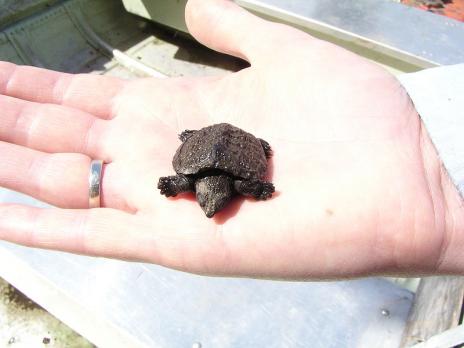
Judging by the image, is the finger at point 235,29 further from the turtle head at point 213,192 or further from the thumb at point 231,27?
the turtle head at point 213,192

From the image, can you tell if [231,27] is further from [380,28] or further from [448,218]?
[448,218]

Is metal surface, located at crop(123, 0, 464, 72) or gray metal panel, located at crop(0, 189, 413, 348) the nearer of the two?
gray metal panel, located at crop(0, 189, 413, 348)

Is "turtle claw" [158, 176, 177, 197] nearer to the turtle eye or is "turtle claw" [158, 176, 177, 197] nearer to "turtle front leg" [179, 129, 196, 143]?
the turtle eye

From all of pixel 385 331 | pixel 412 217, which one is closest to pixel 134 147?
pixel 412 217

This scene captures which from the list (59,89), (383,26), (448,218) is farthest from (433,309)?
(59,89)

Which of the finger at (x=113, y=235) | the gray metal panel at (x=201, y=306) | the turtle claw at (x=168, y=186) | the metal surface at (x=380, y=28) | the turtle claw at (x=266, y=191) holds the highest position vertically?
the metal surface at (x=380, y=28)

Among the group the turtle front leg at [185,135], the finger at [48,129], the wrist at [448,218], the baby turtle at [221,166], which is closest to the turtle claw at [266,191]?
the baby turtle at [221,166]

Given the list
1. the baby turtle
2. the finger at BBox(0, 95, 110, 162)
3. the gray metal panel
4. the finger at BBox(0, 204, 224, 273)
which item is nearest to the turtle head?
the baby turtle
